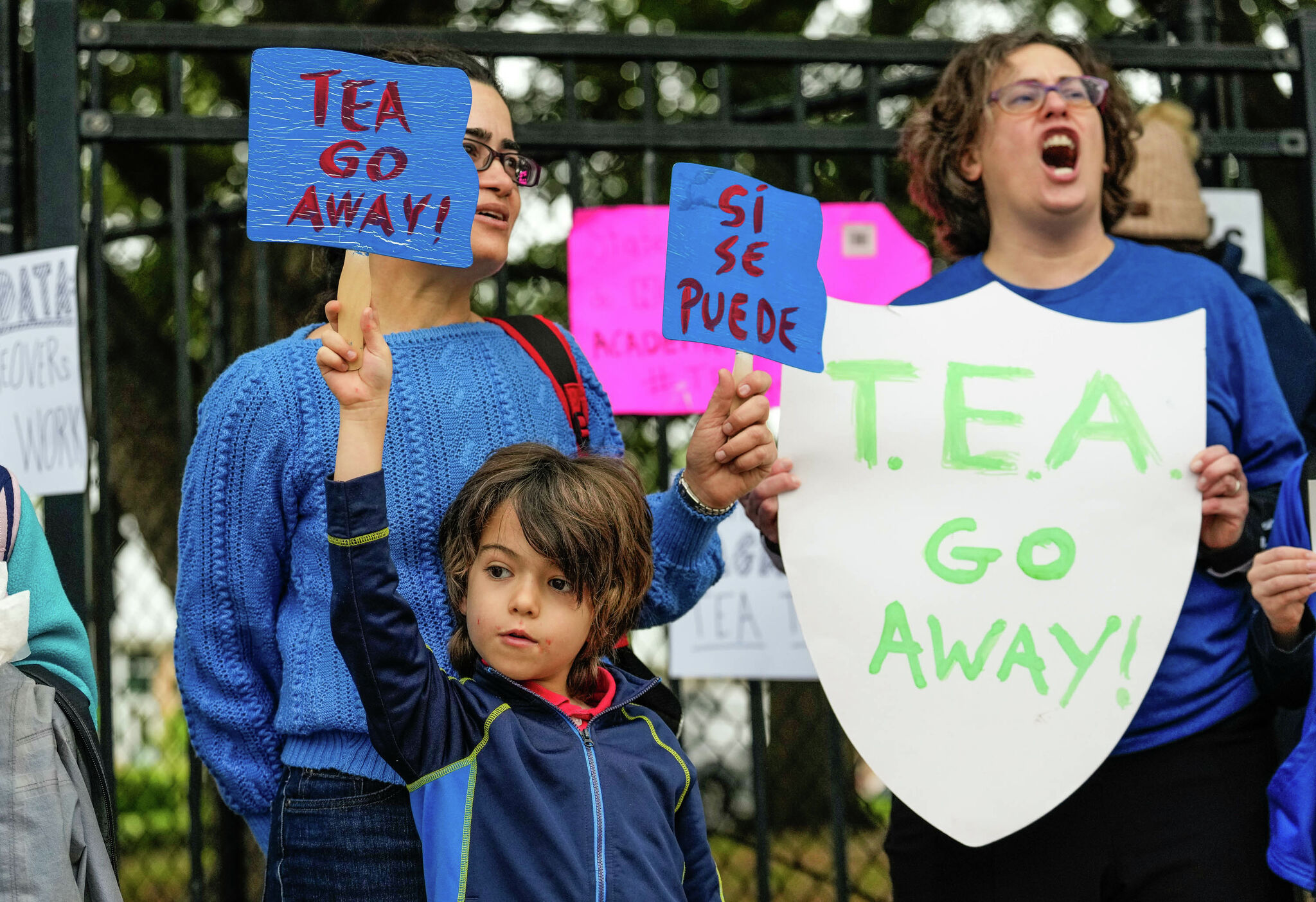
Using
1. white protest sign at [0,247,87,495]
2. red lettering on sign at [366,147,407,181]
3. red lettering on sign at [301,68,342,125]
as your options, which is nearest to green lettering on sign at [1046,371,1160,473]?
A: red lettering on sign at [366,147,407,181]

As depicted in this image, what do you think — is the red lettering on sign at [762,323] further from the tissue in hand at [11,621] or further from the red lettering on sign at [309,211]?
the tissue in hand at [11,621]

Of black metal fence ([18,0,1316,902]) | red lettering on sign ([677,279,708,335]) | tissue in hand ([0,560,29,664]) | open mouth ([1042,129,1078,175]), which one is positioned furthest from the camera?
black metal fence ([18,0,1316,902])

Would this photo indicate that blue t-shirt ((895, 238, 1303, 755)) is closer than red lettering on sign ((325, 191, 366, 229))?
No

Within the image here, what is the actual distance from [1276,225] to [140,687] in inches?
198

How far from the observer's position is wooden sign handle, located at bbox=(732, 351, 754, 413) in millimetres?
2174

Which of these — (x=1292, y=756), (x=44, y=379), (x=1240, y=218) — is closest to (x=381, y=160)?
(x=44, y=379)

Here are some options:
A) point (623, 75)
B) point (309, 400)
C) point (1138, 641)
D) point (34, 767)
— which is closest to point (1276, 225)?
point (623, 75)

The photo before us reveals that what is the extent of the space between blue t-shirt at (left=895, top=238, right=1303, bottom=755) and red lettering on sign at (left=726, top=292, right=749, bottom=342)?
549 mm

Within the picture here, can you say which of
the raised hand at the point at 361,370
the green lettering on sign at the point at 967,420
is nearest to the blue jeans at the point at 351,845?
the raised hand at the point at 361,370

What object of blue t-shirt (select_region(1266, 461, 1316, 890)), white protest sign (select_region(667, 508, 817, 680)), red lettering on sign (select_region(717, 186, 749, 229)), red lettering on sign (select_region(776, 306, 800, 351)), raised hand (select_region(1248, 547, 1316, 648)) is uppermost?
red lettering on sign (select_region(717, 186, 749, 229))

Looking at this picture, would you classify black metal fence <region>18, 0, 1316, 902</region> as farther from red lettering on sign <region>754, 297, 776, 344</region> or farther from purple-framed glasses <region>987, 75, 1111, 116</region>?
red lettering on sign <region>754, 297, 776, 344</region>

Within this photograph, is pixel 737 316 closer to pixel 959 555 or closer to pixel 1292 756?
pixel 959 555

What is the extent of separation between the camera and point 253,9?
664 cm

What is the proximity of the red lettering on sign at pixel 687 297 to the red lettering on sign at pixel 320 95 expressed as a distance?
1.90 ft
